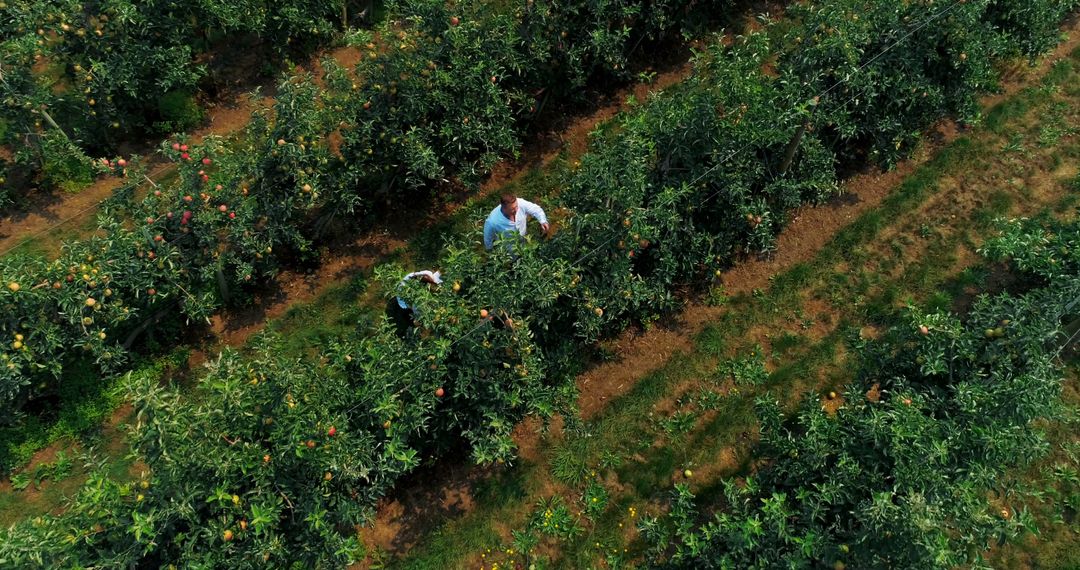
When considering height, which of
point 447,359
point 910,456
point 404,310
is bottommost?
point 910,456

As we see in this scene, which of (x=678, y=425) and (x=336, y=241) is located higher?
(x=336, y=241)

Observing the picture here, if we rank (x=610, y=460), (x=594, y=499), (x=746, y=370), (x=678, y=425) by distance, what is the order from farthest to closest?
(x=746, y=370) < (x=678, y=425) < (x=610, y=460) < (x=594, y=499)

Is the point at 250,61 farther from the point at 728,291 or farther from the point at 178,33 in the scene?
the point at 728,291

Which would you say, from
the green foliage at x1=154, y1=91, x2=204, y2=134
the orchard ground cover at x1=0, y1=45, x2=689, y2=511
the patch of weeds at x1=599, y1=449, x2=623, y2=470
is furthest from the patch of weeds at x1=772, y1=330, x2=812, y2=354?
→ the green foliage at x1=154, y1=91, x2=204, y2=134

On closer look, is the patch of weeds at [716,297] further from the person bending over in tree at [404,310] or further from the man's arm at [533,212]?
the person bending over in tree at [404,310]

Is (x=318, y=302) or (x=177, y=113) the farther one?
(x=177, y=113)

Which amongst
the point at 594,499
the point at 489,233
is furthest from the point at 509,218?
the point at 594,499

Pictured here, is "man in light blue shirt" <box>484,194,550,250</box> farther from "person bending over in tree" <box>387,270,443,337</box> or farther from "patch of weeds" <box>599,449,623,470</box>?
"patch of weeds" <box>599,449,623,470</box>

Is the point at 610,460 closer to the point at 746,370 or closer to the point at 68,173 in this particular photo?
the point at 746,370
